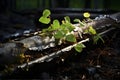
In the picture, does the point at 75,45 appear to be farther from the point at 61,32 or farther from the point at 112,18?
the point at 112,18

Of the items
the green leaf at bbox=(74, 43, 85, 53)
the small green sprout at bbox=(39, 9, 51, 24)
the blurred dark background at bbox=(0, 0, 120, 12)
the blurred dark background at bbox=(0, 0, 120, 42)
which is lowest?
the blurred dark background at bbox=(0, 0, 120, 12)

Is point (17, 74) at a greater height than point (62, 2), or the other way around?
point (17, 74)

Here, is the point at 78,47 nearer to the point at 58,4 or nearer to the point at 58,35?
the point at 58,35

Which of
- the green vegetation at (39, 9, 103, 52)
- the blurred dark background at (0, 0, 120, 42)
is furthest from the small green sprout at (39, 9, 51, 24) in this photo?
Answer: the blurred dark background at (0, 0, 120, 42)

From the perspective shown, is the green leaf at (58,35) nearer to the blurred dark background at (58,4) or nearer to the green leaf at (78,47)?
the green leaf at (78,47)

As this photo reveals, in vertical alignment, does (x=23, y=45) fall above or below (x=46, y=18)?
below

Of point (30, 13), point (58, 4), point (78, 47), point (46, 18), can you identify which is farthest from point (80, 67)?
point (58, 4)

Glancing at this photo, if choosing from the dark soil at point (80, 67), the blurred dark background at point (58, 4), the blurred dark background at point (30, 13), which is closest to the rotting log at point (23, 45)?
the dark soil at point (80, 67)

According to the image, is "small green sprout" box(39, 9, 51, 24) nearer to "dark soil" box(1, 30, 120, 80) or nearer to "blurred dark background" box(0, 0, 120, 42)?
"dark soil" box(1, 30, 120, 80)

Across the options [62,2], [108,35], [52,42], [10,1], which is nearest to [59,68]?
[52,42]

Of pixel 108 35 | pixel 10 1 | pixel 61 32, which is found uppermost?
pixel 61 32

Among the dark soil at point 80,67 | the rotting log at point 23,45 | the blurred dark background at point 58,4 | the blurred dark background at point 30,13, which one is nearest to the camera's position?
the rotting log at point 23,45
